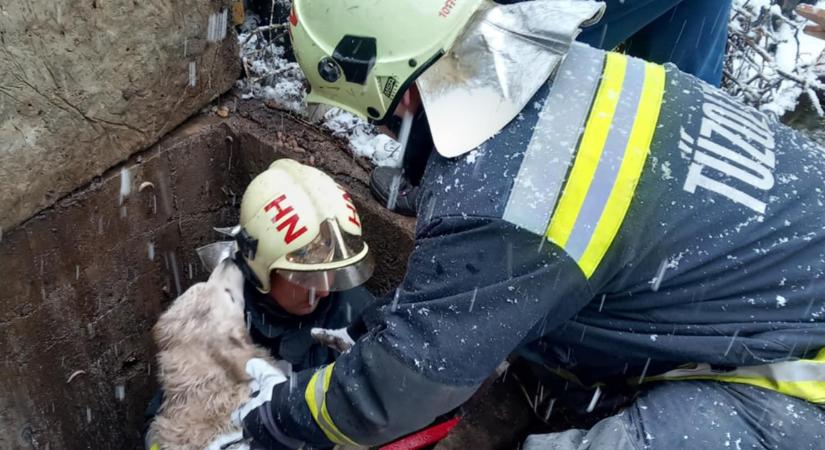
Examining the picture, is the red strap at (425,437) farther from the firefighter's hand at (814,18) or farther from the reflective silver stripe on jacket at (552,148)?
the firefighter's hand at (814,18)

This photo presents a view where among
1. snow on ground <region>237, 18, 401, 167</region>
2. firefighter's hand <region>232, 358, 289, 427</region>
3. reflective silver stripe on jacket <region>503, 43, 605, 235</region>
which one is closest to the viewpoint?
reflective silver stripe on jacket <region>503, 43, 605, 235</region>

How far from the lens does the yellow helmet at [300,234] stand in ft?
9.30

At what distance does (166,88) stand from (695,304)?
269cm

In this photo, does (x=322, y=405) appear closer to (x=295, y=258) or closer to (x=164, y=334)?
(x=295, y=258)

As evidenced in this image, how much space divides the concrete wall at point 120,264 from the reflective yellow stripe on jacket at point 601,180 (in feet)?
6.17

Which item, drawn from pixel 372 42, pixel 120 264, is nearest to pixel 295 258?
pixel 372 42

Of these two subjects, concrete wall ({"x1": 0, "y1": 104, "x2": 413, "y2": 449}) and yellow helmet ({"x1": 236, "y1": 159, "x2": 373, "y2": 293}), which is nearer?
yellow helmet ({"x1": 236, "y1": 159, "x2": 373, "y2": 293})

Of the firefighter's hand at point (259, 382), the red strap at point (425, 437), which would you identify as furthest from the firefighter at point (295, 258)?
the red strap at point (425, 437)

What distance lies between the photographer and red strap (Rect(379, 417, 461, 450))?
266cm

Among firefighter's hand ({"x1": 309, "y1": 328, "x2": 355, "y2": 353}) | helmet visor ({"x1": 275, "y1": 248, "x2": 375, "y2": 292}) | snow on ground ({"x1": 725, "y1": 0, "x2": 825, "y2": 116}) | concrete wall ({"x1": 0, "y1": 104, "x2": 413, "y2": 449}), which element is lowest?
concrete wall ({"x1": 0, "y1": 104, "x2": 413, "y2": 449})

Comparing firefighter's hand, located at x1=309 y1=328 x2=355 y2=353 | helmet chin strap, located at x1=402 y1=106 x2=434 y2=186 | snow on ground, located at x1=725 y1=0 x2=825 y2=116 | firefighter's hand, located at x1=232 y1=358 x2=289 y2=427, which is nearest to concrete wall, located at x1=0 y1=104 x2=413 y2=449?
firefighter's hand, located at x1=309 y1=328 x2=355 y2=353

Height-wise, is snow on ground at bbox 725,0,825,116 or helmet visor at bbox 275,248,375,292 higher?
snow on ground at bbox 725,0,825,116

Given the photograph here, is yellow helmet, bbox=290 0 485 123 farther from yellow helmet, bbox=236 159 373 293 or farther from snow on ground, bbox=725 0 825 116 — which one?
snow on ground, bbox=725 0 825 116

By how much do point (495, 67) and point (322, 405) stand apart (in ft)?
3.27
